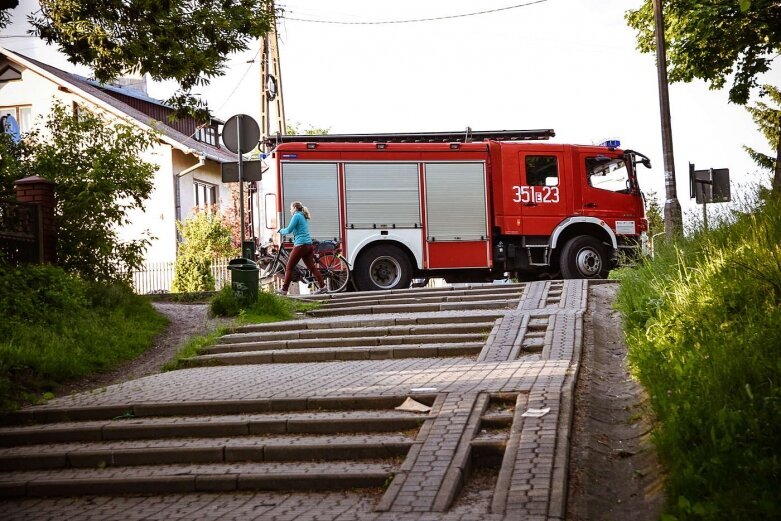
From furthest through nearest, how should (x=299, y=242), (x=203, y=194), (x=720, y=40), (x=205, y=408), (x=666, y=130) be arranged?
1. (x=203, y=194)
2. (x=720, y=40)
3. (x=666, y=130)
4. (x=299, y=242)
5. (x=205, y=408)

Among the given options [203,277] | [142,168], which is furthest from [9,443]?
[203,277]

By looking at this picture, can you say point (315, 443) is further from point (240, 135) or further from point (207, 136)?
point (207, 136)

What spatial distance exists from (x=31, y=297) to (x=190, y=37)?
4339mm

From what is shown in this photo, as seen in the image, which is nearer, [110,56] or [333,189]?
[110,56]

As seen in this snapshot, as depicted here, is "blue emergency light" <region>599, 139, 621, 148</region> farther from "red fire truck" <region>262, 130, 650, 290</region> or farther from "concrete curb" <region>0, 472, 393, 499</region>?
"concrete curb" <region>0, 472, 393, 499</region>

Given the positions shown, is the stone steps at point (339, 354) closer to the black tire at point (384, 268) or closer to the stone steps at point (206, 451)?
the stone steps at point (206, 451)

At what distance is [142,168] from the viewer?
48.2 ft

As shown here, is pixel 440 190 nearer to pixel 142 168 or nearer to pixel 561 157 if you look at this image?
pixel 561 157

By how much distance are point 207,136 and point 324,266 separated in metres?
23.6

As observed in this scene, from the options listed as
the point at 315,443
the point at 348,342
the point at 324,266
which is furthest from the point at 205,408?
the point at 324,266

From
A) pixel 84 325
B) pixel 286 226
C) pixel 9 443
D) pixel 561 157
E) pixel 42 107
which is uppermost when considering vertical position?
pixel 42 107

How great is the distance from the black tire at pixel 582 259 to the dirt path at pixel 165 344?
7.01 metres

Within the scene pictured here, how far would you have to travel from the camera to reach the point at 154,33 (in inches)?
391

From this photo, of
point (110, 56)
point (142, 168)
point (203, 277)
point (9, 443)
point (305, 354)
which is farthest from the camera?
point (203, 277)
